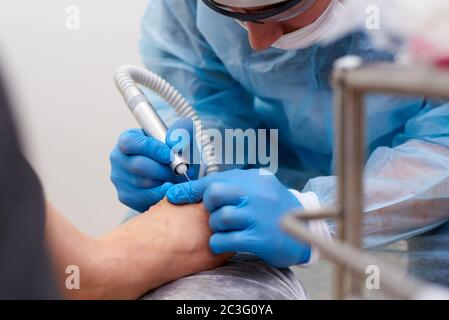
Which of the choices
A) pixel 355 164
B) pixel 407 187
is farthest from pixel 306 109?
pixel 355 164

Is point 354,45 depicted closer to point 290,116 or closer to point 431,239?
point 290,116

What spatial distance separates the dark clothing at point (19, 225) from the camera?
0.38 meters

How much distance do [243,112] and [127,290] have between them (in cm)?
92

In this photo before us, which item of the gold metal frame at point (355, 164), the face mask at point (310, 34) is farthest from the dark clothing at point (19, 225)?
the face mask at point (310, 34)

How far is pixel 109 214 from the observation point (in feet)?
7.04

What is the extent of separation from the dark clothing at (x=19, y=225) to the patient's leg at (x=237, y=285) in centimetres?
52

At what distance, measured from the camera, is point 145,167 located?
122 cm

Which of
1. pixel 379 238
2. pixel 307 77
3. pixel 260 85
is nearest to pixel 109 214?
pixel 260 85

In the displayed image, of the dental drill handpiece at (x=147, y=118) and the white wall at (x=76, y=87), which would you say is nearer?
the dental drill handpiece at (x=147, y=118)

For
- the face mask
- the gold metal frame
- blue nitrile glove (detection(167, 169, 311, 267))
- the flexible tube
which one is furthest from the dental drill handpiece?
the gold metal frame

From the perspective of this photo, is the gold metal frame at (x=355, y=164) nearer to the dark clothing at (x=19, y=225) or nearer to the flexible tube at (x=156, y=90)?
the dark clothing at (x=19, y=225)

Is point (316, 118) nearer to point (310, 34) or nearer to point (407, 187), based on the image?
point (310, 34)

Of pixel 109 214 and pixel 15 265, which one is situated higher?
pixel 15 265
